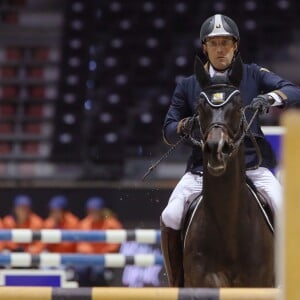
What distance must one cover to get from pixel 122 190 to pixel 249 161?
6498mm

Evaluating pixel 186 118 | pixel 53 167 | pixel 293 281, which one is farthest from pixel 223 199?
pixel 53 167

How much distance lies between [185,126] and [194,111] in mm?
366

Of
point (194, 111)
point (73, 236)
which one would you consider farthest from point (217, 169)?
point (73, 236)

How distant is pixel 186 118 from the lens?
561cm

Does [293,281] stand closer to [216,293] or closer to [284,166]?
[284,166]

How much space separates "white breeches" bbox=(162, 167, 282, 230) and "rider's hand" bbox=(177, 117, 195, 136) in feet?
1.00

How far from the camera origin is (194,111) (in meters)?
5.83

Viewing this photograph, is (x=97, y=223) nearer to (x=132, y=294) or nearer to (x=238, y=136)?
(x=238, y=136)

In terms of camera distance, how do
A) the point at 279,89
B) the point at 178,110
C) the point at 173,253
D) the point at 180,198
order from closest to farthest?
1. the point at 180,198
2. the point at 279,89
3. the point at 173,253
4. the point at 178,110

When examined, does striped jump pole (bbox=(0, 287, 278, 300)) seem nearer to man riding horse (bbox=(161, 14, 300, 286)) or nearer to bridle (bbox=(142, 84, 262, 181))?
bridle (bbox=(142, 84, 262, 181))

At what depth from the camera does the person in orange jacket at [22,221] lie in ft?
37.7

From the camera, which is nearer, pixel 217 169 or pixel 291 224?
pixel 291 224

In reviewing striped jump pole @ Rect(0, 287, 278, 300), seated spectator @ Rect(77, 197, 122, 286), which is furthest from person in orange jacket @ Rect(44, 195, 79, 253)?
striped jump pole @ Rect(0, 287, 278, 300)

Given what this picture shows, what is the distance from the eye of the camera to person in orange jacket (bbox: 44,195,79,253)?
11477mm
